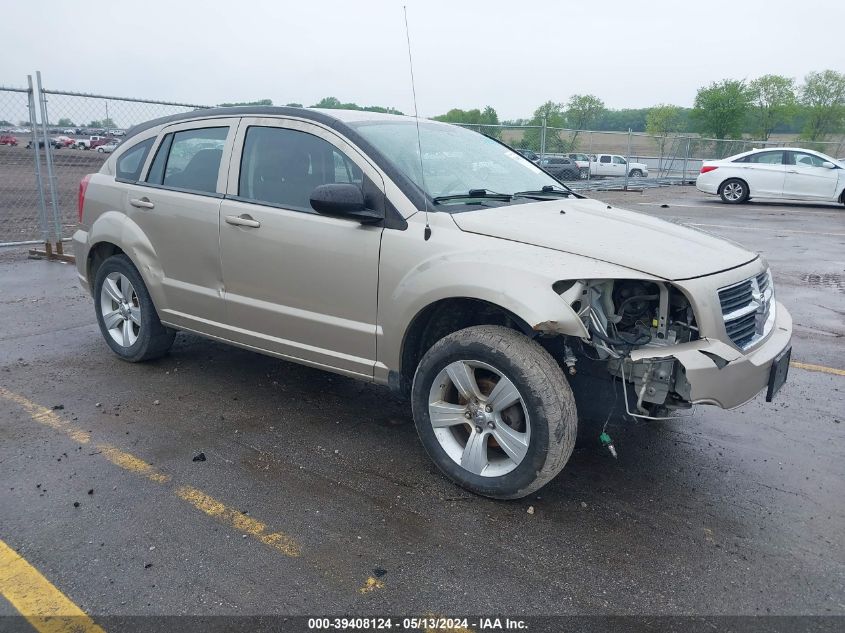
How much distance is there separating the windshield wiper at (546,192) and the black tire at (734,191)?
16.2m

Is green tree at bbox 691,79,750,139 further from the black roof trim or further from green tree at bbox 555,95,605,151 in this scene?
the black roof trim

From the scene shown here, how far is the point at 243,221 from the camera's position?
4.27m

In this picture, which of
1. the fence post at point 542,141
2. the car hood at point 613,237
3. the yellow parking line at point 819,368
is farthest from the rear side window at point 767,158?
the car hood at point 613,237

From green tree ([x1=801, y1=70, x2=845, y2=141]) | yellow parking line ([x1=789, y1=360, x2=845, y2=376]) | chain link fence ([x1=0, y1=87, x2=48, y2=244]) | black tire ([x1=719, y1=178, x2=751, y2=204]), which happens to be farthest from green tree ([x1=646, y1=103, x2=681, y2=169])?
yellow parking line ([x1=789, y1=360, x2=845, y2=376])

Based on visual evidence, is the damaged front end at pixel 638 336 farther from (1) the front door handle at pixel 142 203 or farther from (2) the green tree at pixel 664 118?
(2) the green tree at pixel 664 118

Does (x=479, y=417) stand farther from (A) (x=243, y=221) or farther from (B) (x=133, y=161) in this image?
(B) (x=133, y=161)

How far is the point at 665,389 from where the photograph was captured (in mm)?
3178

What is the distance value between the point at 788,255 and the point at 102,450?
9.90m

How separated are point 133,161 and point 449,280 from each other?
3.06 metres

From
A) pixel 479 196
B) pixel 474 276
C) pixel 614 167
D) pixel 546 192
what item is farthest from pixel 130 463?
pixel 614 167

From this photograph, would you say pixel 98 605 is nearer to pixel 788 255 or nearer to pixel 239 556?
pixel 239 556

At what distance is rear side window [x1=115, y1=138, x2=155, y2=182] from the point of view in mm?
5141

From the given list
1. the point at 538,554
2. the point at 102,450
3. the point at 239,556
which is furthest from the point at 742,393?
the point at 102,450

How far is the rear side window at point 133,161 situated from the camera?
5.14m
